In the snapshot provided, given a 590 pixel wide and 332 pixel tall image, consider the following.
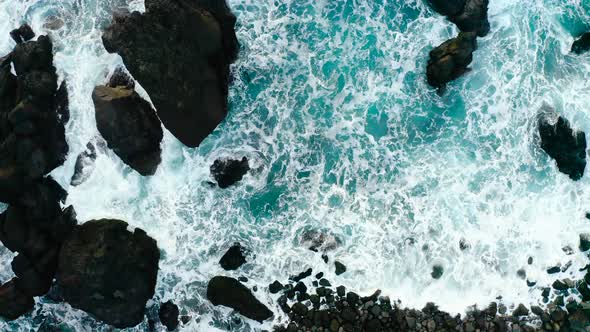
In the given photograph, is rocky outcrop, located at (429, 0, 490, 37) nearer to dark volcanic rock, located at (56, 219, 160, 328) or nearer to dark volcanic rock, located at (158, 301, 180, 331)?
dark volcanic rock, located at (56, 219, 160, 328)

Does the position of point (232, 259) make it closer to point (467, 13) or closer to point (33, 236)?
point (33, 236)

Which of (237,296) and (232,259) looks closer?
(237,296)

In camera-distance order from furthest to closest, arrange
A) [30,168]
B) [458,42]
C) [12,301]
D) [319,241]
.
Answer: [319,241], [12,301], [458,42], [30,168]

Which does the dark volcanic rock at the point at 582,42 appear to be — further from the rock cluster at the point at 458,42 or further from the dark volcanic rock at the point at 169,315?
the dark volcanic rock at the point at 169,315

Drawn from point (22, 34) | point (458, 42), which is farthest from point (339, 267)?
point (22, 34)

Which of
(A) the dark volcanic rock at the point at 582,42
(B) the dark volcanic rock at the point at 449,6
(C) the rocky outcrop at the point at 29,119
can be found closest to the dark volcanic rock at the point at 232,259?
(C) the rocky outcrop at the point at 29,119
